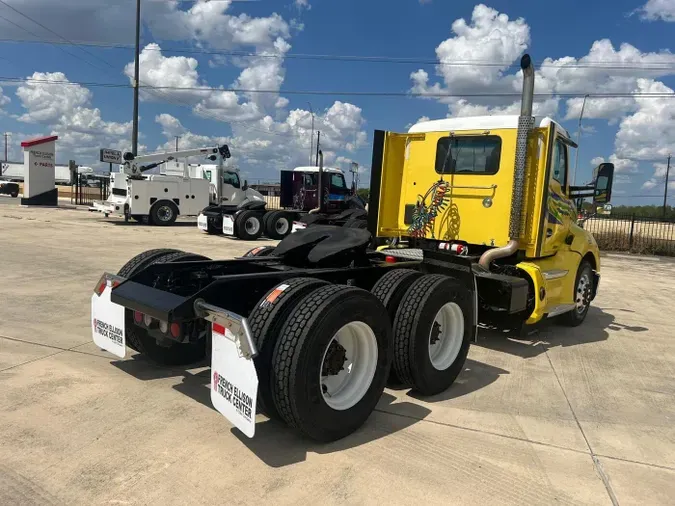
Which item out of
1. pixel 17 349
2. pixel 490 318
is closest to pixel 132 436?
pixel 17 349

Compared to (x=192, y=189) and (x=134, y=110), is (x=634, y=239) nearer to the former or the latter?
(x=192, y=189)

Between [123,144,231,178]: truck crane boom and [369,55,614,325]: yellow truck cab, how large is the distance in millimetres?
15960

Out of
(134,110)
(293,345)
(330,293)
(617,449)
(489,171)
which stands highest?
(134,110)

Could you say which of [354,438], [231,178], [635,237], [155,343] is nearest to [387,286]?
[354,438]

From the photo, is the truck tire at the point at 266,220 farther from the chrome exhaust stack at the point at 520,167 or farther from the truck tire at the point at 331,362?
the truck tire at the point at 331,362

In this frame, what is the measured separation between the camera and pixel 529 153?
5801 mm

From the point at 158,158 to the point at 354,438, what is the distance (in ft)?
66.4

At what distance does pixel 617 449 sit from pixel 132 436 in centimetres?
333

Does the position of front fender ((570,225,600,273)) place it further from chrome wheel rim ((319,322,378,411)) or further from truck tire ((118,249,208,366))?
truck tire ((118,249,208,366))

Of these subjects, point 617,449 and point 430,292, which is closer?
point 617,449

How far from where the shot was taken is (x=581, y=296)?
715cm

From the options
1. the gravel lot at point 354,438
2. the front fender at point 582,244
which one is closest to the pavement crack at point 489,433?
the gravel lot at point 354,438

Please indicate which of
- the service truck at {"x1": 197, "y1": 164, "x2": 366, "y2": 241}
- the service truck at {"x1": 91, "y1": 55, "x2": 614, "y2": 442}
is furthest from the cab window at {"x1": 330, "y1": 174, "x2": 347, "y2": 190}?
the service truck at {"x1": 91, "y1": 55, "x2": 614, "y2": 442}

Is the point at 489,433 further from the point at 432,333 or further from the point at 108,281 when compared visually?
the point at 108,281
